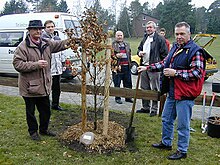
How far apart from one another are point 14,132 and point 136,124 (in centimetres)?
235

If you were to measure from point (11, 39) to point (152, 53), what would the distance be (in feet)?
23.0

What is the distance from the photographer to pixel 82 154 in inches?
168

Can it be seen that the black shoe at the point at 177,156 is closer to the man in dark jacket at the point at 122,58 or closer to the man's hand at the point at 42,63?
the man's hand at the point at 42,63

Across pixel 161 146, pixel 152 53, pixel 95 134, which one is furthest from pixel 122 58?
pixel 161 146

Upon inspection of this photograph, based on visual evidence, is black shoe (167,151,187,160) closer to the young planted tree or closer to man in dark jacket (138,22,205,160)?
man in dark jacket (138,22,205,160)

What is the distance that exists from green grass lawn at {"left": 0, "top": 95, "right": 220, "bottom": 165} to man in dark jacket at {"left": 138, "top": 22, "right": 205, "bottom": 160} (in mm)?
358

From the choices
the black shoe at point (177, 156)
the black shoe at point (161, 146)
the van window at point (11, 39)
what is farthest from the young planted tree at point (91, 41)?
the van window at point (11, 39)

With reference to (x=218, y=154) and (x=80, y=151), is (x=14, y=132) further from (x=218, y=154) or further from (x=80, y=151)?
(x=218, y=154)

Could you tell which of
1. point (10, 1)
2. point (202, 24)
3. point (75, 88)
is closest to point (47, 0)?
point (10, 1)

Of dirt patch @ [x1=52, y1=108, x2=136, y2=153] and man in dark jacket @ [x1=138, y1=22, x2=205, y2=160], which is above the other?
man in dark jacket @ [x1=138, y1=22, x2=205, y2=160]

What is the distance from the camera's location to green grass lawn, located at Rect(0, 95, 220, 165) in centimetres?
404

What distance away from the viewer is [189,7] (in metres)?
48.2

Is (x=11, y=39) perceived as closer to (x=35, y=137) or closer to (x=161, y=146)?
(x=35, y=137)

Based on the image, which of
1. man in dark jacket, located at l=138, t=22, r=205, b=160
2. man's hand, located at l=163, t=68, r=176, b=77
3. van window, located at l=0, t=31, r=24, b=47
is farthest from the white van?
man's hand, located at l=163, t=68, r=176, b=77
